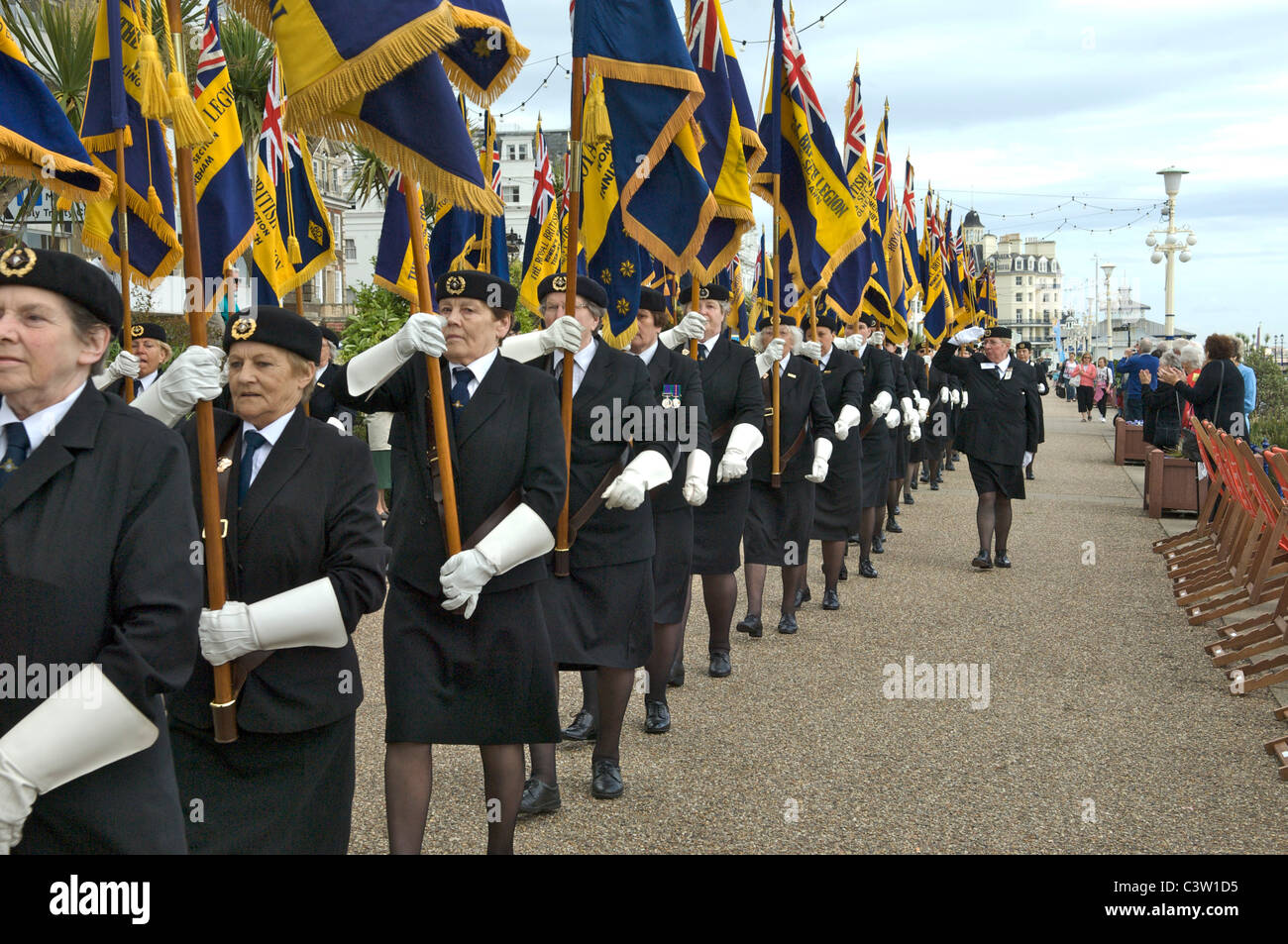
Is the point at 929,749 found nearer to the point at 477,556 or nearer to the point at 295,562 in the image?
the point at 477,556

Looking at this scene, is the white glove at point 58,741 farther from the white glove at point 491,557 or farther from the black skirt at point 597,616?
the black skirt at point 597,616

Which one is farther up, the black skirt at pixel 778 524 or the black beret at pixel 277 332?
the black beret at pixel 277 332

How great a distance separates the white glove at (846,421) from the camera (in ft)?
31.2

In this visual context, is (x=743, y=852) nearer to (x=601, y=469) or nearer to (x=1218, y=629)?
(x=601, y=469)

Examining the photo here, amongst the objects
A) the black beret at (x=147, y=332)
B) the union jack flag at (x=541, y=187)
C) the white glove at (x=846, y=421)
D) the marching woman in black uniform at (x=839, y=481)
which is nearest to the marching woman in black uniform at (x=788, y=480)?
the white glove at (x=846, y=421)

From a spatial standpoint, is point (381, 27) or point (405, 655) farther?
point (405, 655)

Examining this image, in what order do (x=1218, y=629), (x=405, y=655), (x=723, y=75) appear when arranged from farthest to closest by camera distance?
(x=1218, y=629), (x=723, y=75), (x=405, y=655)

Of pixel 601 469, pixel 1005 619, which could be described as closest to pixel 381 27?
pixel 601 469

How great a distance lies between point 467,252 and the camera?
36.5 feet

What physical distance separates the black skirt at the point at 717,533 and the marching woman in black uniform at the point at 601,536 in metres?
1.93

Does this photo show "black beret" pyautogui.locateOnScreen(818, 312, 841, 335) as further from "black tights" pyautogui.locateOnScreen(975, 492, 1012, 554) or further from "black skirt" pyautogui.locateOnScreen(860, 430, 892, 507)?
"black tights" pyautogui.locateOnScreen(975, 492, 1012, 554)

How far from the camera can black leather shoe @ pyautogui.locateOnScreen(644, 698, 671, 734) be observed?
634cm

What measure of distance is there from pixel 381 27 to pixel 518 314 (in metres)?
15.7

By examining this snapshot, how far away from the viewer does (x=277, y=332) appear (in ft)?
11.2
